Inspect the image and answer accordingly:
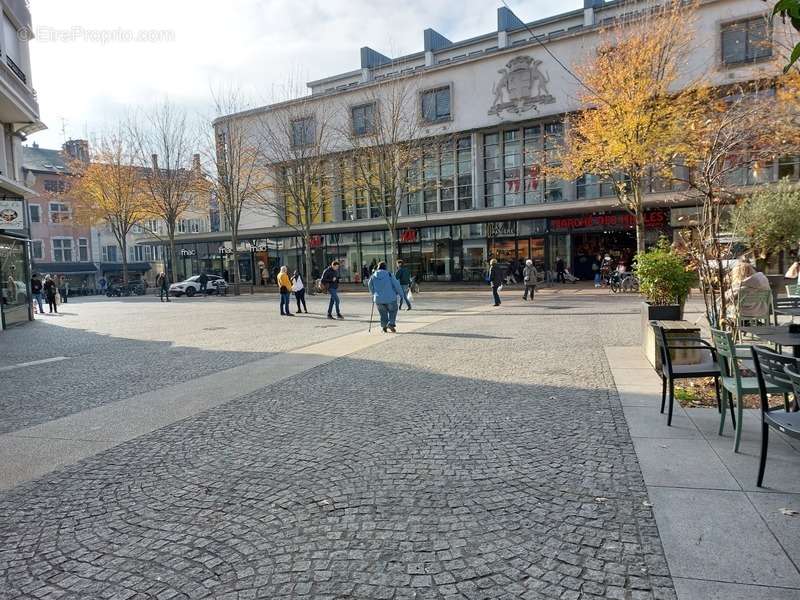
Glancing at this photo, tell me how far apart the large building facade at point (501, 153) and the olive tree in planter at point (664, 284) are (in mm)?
18273

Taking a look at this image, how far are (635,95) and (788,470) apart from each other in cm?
1826

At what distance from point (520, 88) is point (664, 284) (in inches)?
1034

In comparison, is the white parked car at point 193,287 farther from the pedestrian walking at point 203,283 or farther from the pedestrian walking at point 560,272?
the pedestrian walking at point 560,272

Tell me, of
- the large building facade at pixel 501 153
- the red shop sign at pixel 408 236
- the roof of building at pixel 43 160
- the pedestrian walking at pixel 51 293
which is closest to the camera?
the pedestrian walking at pixel 51 293

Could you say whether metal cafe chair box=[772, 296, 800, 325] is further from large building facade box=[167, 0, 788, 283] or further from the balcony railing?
the balcony railing

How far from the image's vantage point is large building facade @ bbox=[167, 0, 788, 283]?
28109 millimetres

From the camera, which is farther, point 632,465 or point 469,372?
point 469,372

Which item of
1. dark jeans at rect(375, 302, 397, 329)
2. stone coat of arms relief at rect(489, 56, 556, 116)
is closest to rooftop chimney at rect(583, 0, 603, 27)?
stone coat of arms relief at rect(489, 56, 556, 116)

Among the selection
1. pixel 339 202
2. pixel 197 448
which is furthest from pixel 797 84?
pixel 339 202

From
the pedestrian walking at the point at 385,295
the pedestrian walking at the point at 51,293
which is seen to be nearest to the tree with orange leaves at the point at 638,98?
the pedestrian walking at the point at 385,295

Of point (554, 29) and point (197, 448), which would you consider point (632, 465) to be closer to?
point (197, 448)

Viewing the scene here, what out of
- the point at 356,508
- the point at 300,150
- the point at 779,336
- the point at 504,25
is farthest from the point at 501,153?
the point at 356,508

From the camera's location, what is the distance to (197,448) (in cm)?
489

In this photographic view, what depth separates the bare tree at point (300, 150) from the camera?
108ft
